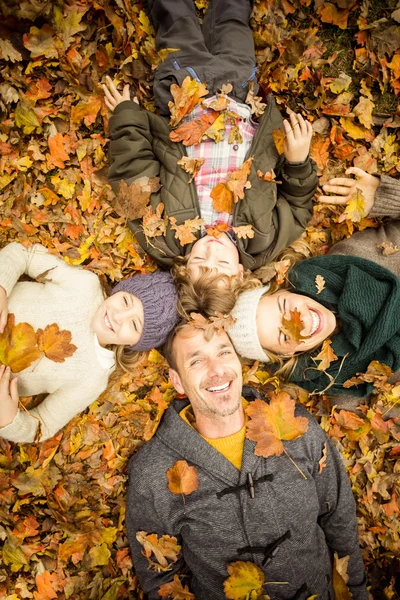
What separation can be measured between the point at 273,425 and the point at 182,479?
80cm

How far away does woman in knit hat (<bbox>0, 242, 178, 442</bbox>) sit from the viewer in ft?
10.2

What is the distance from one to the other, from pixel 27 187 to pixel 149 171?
100cm

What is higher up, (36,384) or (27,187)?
(27,187)

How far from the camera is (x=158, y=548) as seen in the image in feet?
10.8

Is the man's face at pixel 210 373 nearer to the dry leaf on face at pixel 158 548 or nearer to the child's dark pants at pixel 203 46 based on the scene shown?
the dry leaf on face at pixel 158 548

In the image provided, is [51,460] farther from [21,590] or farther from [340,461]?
[340,461]

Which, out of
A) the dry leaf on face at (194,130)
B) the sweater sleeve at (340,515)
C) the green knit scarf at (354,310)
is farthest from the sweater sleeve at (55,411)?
the dry leaf on face at (194,130)

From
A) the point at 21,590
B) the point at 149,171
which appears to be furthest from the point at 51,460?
the point at 149,171

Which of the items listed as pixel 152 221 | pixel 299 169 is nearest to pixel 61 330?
pixel 152 221

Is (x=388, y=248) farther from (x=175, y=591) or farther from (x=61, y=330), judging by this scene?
(x=175, y=591)

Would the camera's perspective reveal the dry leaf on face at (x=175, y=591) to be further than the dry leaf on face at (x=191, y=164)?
No

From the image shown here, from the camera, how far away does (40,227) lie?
11.9 feet

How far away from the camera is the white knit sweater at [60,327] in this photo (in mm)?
3211

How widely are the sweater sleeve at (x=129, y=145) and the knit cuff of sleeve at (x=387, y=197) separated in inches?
70.2
